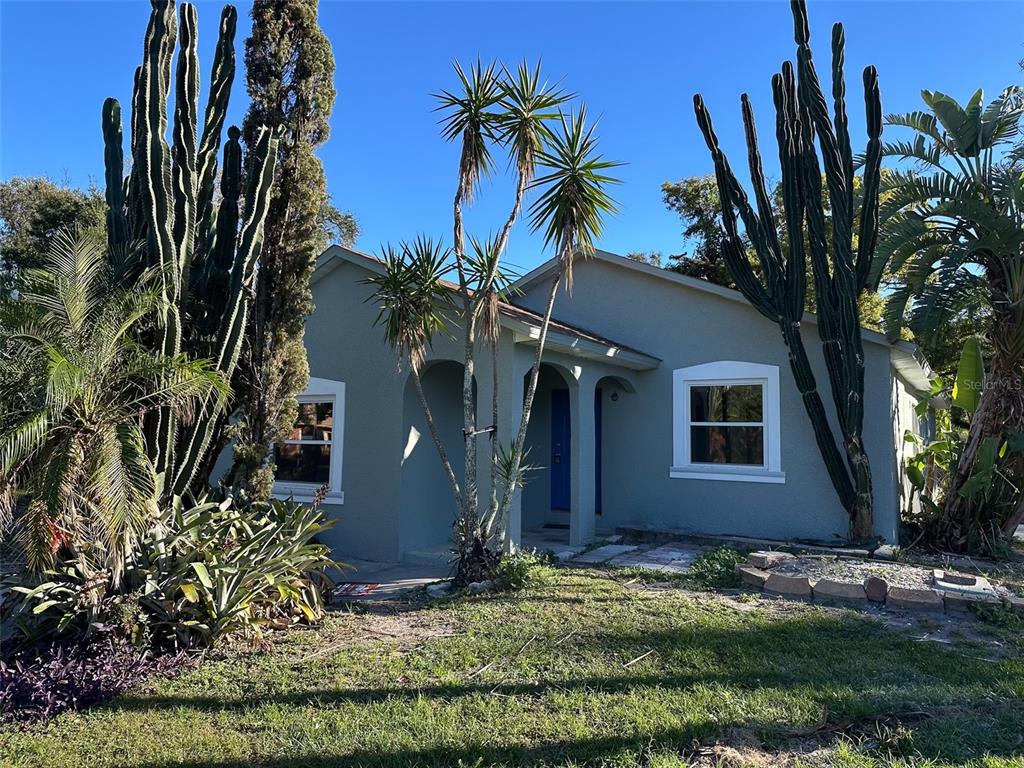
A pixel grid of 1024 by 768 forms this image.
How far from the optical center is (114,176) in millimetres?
6898

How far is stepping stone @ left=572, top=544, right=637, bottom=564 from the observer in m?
9.05

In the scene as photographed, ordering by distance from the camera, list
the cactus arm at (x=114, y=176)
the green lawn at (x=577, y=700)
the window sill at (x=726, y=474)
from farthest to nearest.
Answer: the window sill at (x=726, y=474) < the cactus arm at (x=114, y=176) < the green lawn at (x=577, y=700)

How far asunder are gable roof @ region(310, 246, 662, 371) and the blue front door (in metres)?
1.62

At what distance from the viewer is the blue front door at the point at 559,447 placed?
1217 cm

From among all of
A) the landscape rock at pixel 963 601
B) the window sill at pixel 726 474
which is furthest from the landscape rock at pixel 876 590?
the window sill at pixel 726 474

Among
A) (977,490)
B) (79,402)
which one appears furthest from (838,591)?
(79,402)

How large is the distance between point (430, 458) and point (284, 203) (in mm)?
4189

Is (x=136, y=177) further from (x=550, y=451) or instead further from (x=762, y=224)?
(x=762, y=224)

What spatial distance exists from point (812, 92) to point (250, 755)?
10.2 meters

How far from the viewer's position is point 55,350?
495cm

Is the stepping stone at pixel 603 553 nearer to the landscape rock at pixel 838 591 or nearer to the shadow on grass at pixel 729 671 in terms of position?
the landscape rock at pixel 838 591

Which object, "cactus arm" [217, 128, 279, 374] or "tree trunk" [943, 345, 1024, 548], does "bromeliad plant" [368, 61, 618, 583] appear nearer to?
"cactus arm" [217, 128, 279, 374]

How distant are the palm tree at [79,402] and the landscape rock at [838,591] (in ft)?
21.0

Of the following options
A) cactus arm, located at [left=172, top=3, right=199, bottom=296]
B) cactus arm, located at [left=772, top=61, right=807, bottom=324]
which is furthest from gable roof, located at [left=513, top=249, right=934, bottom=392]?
cactus arm, located at [left=172, top=3, right=199, bottom=296]
